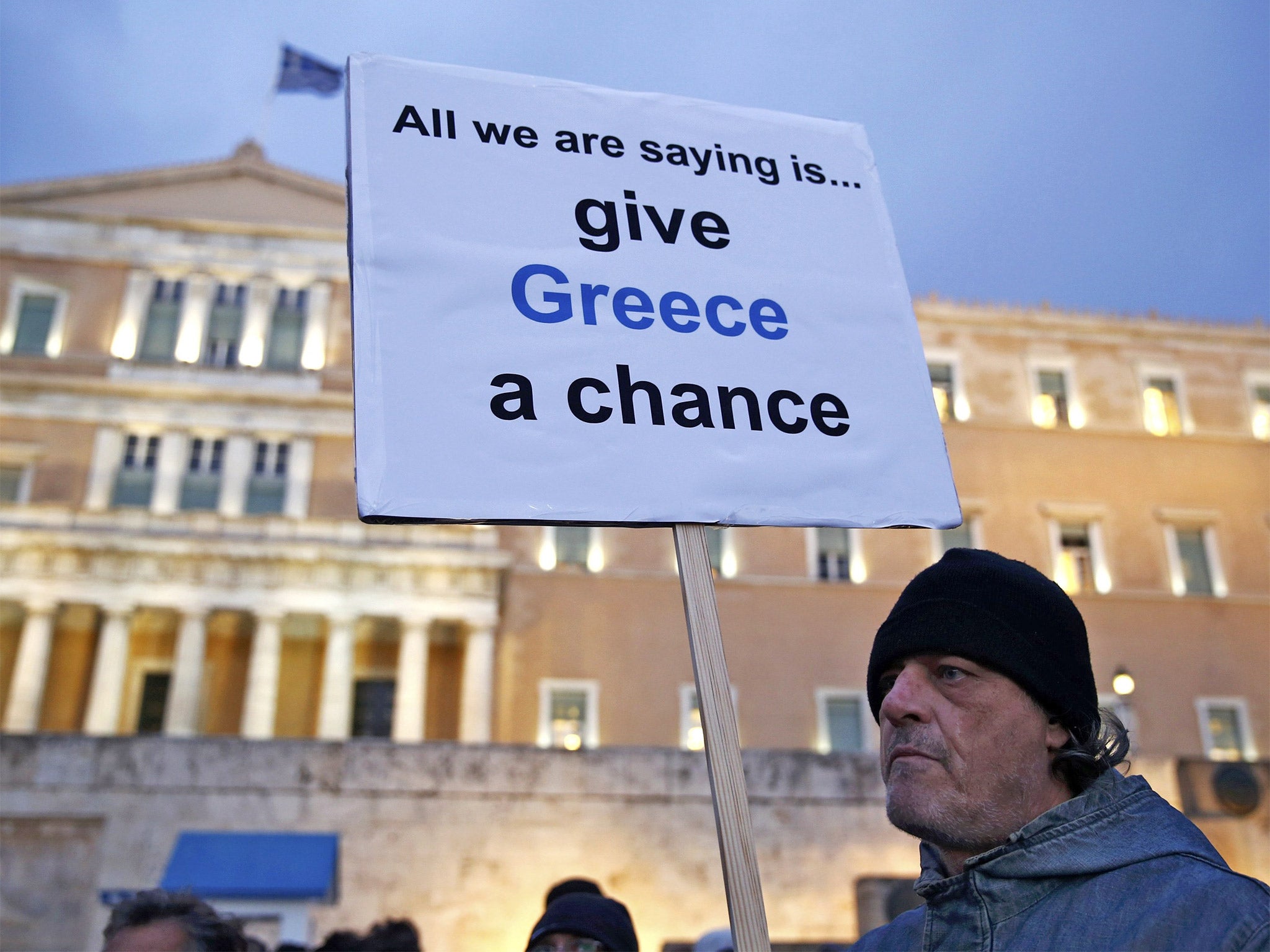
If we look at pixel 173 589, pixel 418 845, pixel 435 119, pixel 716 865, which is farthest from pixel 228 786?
pixel 173 589

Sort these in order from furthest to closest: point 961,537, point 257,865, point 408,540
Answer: point 961,537, point 408,540, point 257,865

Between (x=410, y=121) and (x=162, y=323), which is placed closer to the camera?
(x=410, y=121)

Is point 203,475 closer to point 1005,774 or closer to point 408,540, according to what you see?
point 408,540

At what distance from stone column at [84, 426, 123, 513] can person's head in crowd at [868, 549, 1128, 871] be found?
2636cm

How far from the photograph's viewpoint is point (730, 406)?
322cm

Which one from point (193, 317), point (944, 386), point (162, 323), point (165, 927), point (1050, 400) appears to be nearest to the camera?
point (165, 927)

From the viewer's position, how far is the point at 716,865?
1266 centimetres

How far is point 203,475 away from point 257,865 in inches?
693

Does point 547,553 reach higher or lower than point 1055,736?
higher

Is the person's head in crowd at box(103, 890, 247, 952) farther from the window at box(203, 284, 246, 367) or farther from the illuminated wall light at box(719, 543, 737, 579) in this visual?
the window at box(203, 284, 246, 367)

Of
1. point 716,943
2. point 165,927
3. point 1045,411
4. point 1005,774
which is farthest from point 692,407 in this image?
point 1045,411

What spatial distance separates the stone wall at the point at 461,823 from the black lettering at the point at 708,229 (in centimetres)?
973

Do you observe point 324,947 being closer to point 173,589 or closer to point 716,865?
point 716,865

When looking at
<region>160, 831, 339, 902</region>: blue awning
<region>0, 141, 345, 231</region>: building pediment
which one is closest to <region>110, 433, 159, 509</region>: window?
<region>0, 141, 345, 231</region>: building pediment
